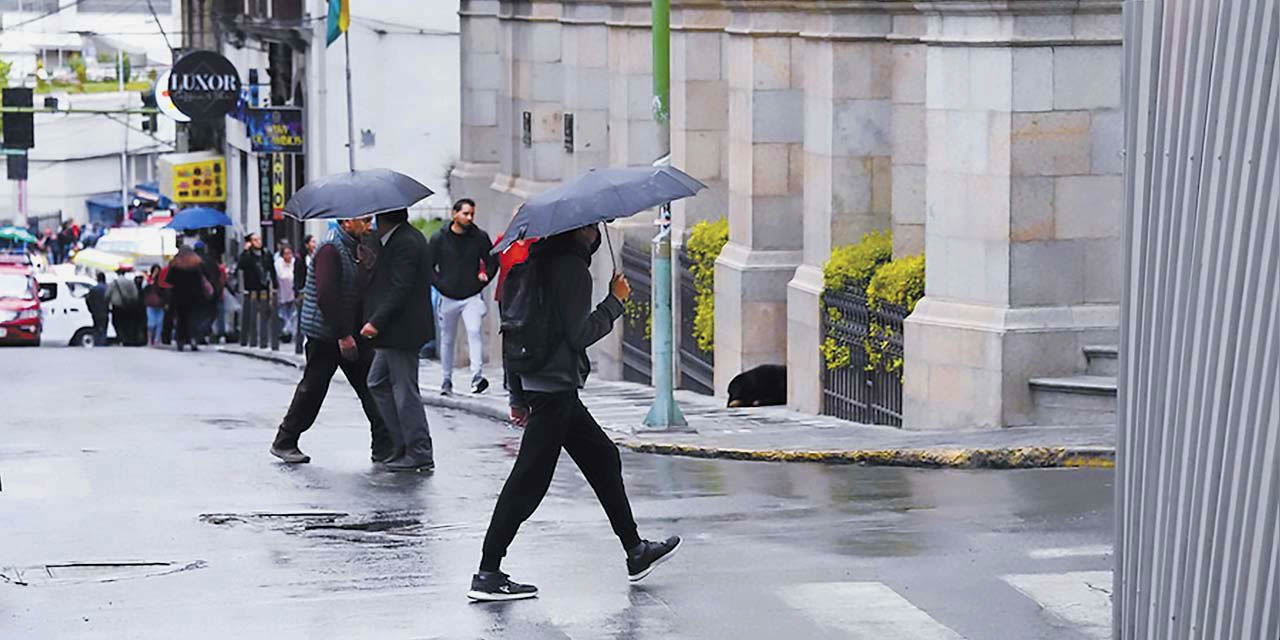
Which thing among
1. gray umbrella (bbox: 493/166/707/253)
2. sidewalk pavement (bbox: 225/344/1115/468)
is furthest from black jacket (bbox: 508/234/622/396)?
sidewalk pavement (bbox: 225/344/1115/468)

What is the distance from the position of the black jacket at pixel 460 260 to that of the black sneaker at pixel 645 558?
27.7 ft

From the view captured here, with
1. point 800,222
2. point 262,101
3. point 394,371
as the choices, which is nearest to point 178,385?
point 800,222

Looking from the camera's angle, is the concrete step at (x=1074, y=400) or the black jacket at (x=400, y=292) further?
the concrete step at (x=1074, y=400)

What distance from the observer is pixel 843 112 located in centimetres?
1761

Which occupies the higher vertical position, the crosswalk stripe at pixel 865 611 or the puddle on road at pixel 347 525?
the crosswalk stripe at pixel 865 611

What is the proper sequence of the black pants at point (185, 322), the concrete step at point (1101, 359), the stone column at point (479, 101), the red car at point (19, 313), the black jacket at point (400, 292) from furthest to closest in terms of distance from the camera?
1. the red car at point (19, 313)
2. the black pants at point (185, 322)
3. the stone column at point (479, 101)
4. the concrete step at point (1101, 359)
5. the black jacket at point (400, 292)

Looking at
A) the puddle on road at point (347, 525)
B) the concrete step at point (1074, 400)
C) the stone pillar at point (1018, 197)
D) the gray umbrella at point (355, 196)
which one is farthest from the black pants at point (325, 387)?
the concrete step at point (1074, 400)

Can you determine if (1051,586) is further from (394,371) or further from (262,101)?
(262,101)

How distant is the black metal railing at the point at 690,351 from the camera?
69.5 feet

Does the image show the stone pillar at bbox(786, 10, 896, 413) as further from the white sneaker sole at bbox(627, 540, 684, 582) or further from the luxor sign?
the luxor sign

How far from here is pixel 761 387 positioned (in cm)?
1916

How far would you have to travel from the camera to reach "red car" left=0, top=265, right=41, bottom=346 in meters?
41.7

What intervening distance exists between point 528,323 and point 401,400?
4.09 metres

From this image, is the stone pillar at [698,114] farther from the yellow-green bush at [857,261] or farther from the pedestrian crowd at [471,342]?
the yellow-green bush at [857,261]
